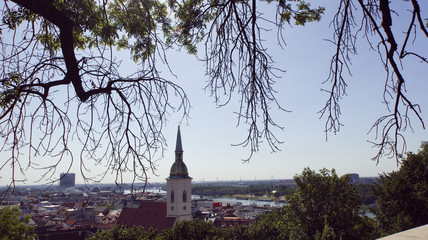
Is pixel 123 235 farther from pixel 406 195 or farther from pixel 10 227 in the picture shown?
pixel 406 195

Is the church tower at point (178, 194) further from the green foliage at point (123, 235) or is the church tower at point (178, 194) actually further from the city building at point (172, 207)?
the green foliage at point (123, 235)

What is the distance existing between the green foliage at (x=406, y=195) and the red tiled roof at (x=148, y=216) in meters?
21.6

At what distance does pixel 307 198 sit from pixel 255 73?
1375 cm

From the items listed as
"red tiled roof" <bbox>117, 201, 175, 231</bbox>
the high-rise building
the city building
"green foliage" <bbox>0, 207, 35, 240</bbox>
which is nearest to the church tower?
the city building

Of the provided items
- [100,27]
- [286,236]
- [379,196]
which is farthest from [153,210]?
[100,27]

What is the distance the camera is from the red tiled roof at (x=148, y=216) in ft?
104

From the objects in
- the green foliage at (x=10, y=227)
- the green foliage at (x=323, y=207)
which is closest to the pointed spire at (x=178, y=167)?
the green foliage at (x=323, y=207)

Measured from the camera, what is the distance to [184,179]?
32.5 metres

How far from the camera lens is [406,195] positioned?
Answer: 1389cm

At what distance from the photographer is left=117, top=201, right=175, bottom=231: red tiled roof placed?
31844 mm

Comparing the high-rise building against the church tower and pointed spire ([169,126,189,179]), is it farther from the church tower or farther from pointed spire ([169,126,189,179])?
pointed spire ([169,126,189,179])

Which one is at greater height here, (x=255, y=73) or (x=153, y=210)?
(x=255, y=73)

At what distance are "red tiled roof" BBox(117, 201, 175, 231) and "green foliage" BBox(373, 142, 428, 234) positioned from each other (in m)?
21.6

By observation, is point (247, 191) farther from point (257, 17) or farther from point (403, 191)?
point (257, 17)
